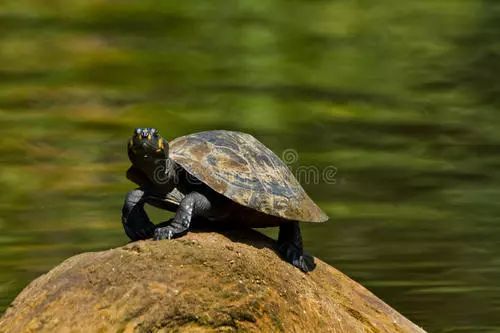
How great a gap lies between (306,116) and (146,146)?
12.0 meters

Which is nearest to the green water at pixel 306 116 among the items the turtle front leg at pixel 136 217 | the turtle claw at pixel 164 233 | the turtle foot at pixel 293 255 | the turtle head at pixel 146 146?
the turtle foot at pixel 293 255

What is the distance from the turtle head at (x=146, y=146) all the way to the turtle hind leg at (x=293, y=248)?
95cm

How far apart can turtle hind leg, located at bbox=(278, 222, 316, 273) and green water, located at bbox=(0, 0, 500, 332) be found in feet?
16.3

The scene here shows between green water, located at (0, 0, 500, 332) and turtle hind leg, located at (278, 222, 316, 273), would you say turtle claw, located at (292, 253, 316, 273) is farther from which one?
green water, located at (0, 0, 500, 332)

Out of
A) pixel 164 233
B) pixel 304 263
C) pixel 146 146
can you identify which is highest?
pixel 146 146

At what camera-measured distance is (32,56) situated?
20719 millimetres

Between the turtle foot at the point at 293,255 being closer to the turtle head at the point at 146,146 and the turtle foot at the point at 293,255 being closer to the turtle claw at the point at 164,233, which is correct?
the turtle claw at the point at 164,233

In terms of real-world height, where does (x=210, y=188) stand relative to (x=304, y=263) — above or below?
above

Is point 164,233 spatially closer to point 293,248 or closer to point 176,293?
point 176,293

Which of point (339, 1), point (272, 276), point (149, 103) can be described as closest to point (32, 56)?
point (149, 103)

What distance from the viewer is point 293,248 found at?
711 cm

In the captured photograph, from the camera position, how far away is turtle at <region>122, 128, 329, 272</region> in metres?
6.63

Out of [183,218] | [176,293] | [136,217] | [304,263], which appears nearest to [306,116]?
[304,263]

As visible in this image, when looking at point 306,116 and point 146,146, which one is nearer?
point 146,146
